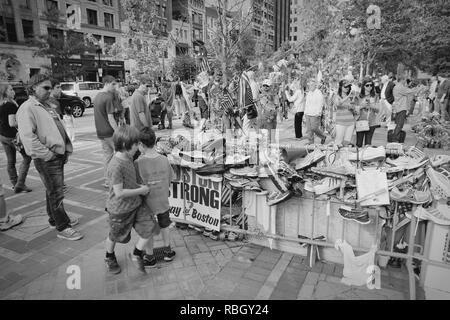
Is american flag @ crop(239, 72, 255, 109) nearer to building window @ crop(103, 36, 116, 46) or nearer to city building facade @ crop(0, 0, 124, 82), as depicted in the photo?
city building facade @ crop(0, 0, 124, 82)

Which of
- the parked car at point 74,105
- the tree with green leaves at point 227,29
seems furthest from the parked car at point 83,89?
the tree with green leaves at point 227,29

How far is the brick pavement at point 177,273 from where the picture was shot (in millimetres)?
3051

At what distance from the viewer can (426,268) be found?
299 cm

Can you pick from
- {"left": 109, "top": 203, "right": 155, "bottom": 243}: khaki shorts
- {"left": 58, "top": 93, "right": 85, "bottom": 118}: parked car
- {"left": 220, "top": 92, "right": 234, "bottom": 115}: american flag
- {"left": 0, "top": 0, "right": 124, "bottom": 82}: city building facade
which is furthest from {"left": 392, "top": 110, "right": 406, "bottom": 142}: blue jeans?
{"left": 0, "top": 0, "right": 124, "bottom": 82}: city building facade

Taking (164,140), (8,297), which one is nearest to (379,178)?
(164,140)

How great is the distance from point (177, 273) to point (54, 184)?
80.8 inches

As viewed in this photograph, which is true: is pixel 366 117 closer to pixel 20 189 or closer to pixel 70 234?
pixel 70 234

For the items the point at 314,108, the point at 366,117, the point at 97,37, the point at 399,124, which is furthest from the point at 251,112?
the point at 97,37

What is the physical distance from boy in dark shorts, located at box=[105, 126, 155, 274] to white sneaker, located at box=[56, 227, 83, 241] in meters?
1.00

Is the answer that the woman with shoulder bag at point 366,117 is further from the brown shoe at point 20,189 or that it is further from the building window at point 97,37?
the building window at point 97,37

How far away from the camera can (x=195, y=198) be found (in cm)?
423

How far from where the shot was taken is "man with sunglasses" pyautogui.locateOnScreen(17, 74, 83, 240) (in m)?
3.80

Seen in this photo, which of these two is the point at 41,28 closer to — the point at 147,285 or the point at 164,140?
the point at 164,140

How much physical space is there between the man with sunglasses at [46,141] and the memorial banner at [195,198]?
138 centimetres
